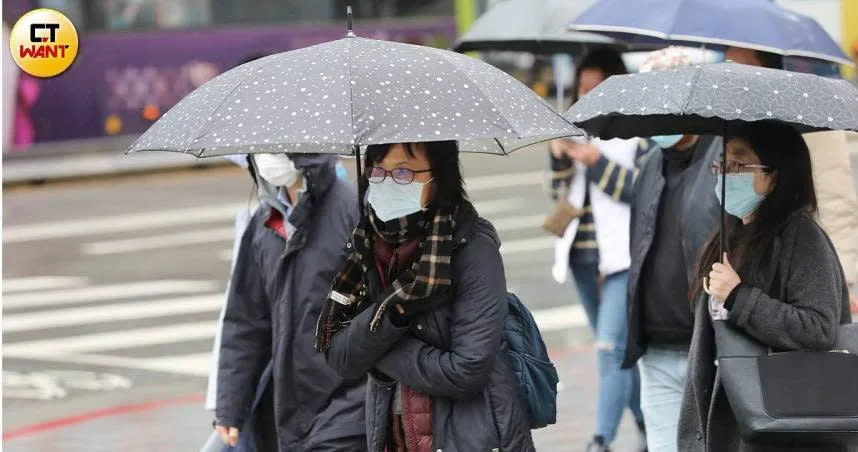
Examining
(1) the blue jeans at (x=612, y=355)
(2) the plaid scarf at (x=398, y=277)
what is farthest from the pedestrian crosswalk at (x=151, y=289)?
(2) the plaid scarf at (x=398, y=277)

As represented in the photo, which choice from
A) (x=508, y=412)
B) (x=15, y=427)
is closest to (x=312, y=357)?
(x=508, y=412)

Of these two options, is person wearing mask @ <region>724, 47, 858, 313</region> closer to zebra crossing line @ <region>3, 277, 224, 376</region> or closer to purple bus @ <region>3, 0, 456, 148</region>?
zebra crossing line @ <region>3, 277, 224, 376</region>

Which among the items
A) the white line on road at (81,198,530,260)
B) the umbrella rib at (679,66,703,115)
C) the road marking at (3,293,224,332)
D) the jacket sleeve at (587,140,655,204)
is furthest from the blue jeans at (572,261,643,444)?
the white line on road at (81,198,530,260)

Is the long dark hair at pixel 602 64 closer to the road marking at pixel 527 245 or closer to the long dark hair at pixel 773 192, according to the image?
the long dark hair at pixel 773 192

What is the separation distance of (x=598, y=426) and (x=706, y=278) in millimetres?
2714

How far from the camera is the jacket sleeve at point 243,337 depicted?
5367mm

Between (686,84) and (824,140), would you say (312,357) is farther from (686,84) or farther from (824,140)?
(824,140)

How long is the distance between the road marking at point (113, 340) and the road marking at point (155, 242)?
4273mm

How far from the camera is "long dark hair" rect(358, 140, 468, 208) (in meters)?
4.19

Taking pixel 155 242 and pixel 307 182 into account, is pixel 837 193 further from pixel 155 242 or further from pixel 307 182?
pixel 155 242

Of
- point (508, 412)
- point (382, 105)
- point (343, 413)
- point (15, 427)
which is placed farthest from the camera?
point (15, 427)

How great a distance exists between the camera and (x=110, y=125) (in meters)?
21.5

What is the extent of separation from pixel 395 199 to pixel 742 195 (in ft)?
3.39

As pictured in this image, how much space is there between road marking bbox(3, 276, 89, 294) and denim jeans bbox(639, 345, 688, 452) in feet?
29.2
